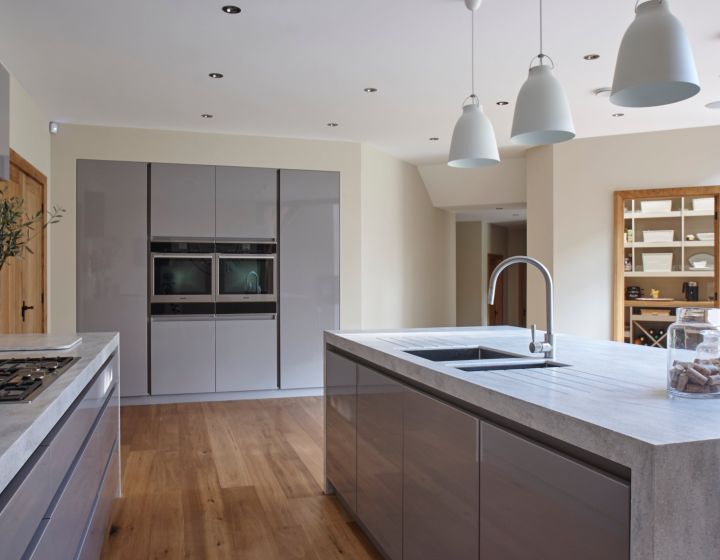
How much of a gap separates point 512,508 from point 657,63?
126cm

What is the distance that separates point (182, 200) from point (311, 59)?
7.63 ft

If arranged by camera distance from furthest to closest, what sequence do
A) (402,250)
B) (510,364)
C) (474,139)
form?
(402,250)
(474,139)
(510,364)

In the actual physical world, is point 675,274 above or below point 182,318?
above

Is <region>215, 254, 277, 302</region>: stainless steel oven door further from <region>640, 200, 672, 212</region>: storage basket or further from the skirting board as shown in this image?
<region>640, 200, 672, 212</region>: storage basket

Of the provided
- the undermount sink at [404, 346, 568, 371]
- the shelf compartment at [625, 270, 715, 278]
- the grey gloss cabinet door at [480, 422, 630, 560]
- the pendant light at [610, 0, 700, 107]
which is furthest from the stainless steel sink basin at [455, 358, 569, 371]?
the shelf compartment at [625, 270, 715, 278]

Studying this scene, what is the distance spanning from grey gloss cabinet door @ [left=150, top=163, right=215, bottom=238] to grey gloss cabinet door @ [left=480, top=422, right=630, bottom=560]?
4611 millimetres

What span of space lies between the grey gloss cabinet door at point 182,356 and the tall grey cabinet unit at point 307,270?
2.30ft

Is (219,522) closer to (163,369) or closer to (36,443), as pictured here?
(36,443)

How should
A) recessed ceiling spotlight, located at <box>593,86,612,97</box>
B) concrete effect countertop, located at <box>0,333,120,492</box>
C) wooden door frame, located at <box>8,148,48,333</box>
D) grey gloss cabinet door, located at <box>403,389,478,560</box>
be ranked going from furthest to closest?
wooden door frame, located at <box>8,148,48,333</box>
recessed ceiling spotlight, located at <box>593,86,612,97</box>
grey gloss cabinet door, located at <box>403,389,478,560</box>
concrete effect countertop, located at <box>0,333,120,492</box>

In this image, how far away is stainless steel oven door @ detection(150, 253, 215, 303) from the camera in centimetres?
564

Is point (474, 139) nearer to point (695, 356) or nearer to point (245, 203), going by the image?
point (695, 356)

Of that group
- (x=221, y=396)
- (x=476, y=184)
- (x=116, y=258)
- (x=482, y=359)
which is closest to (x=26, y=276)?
(x=116, y=258)

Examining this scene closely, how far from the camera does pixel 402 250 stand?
23.5ft

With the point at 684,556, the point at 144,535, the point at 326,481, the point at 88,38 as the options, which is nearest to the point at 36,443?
the point at 684,556
